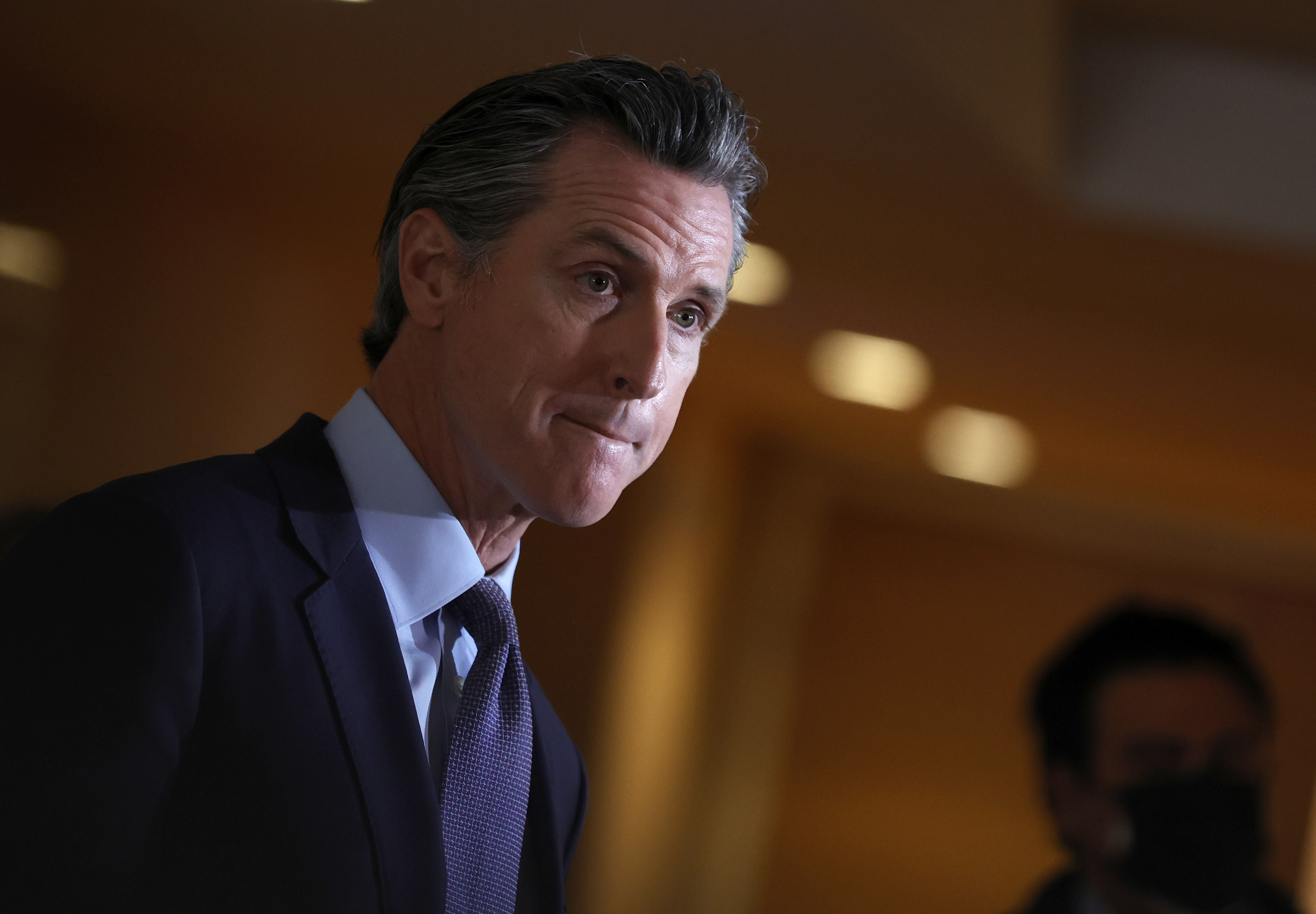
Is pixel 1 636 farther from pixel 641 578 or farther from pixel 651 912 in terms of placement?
pixel 651 912

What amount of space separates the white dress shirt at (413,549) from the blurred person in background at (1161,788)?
1583 mm

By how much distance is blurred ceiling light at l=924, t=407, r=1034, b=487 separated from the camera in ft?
11.0

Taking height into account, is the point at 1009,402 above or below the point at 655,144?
above

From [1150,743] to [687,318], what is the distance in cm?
159

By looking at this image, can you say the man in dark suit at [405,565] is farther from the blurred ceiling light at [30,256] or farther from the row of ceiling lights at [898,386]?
the row of ceiling lights at [898,386]

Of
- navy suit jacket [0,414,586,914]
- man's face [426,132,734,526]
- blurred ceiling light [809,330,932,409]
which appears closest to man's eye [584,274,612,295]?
man's face [426,132,734,526]

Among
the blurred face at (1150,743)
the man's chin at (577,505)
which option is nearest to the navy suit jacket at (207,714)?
the man's chin at (577,505)

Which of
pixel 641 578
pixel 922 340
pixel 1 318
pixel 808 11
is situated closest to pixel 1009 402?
pixel 922 340

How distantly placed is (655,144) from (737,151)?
2.8 inches

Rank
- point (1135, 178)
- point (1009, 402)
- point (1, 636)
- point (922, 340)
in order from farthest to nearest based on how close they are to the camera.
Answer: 1. point (1009, 402)
2. point (922, 340)
3. point (1135, 178)
4. point (1, 636)

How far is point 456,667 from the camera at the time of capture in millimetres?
834

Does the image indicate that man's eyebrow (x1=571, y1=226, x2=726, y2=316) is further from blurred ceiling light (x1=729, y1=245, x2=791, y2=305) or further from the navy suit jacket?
blurred ceiling light (x1=729, y1=245, x2=791, y2=305)

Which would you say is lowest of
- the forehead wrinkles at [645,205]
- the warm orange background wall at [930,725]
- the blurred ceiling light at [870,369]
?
the warm orange background wall at [930,725]

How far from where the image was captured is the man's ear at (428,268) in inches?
32.7
